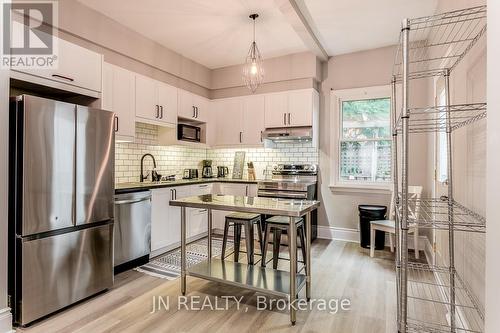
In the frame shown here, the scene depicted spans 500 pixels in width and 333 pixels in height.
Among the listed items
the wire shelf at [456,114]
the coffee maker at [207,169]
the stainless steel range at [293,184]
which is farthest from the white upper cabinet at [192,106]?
the wire shelf at [456,114]

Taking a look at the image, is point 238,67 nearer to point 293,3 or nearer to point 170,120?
point 170,120

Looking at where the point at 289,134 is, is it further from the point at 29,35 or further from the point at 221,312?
the point at 29,35

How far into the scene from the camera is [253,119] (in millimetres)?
4930

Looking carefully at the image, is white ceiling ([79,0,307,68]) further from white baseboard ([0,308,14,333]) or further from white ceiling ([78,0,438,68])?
white baseboard ([0,308,14,333])

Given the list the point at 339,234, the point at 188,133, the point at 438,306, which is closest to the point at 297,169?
the point at 339,234

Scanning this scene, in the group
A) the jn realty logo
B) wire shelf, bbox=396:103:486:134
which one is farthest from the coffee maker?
wire shelf, bbox=396:103:486:134

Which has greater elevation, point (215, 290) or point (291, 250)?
point (291, 250)

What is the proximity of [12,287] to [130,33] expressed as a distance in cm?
307

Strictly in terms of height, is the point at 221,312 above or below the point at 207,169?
below

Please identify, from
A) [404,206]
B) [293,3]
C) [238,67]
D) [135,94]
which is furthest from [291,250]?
[238,67]

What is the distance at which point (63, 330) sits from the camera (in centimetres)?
213

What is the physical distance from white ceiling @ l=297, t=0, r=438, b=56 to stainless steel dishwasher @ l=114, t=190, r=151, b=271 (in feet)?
9.41

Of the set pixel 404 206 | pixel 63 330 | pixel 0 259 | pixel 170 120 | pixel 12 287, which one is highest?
pixel 170 120

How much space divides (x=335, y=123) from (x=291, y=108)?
769mm
